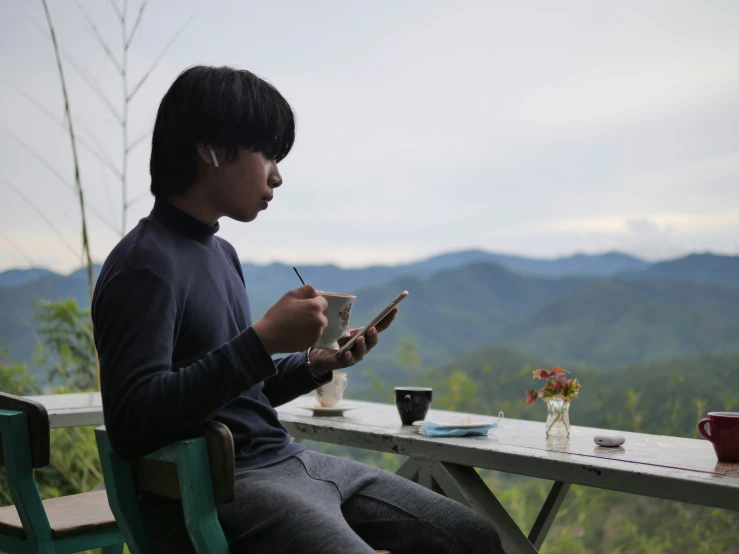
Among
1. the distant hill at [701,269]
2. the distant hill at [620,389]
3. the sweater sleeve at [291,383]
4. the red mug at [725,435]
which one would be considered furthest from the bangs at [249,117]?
the distant hill at [701,269]

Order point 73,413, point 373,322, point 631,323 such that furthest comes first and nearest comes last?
1. point 631,323
2. point 73,413
3. point 373,322

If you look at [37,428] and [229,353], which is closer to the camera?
[229,353]

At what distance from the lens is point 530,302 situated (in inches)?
221

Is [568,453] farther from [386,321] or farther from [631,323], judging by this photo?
[631,323]

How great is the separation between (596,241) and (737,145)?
1235mm

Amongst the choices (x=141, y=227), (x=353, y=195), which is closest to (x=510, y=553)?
(x=141, y=227)

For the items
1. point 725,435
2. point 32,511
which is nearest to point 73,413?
point 32,511

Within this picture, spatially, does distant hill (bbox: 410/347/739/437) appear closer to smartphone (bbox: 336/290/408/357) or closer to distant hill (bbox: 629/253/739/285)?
distant hill (bbox: 629/253/739/285)

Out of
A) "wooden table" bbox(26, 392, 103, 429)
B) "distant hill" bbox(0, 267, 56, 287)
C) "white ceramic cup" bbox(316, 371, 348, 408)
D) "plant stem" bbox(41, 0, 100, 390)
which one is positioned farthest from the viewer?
"distant hill" bbox(0, 267, 56, 287)

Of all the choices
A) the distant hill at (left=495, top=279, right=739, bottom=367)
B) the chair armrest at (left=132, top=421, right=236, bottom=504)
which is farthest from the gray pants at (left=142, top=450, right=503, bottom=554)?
the distant hill at (left=495, top=279, right=739, bottom=367)

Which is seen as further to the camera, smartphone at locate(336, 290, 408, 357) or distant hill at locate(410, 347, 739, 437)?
distant hill at locate(410, 347, 739, 437)

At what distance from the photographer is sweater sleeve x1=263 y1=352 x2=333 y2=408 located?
5.01ft

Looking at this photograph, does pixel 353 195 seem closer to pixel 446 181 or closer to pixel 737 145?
pixel 446 181

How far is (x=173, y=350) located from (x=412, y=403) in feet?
2.77
